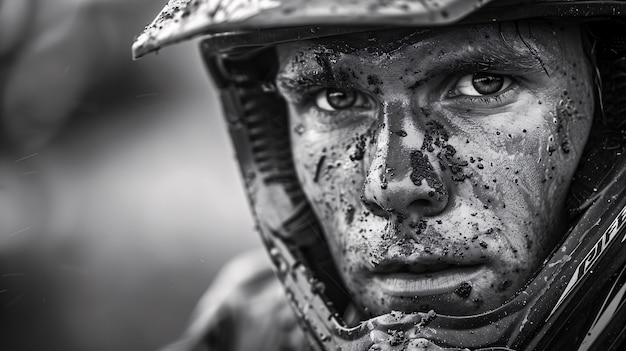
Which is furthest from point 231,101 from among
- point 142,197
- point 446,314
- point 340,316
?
point 142,197

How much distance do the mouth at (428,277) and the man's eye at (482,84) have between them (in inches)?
14.4

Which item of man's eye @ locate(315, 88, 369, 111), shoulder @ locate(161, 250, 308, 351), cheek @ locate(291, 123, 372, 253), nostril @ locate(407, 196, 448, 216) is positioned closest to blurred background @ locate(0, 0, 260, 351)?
shoulder @ locate(161, 250, 308, 351)

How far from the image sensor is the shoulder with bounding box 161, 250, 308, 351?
2.70 meters

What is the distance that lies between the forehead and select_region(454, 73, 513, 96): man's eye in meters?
0.06

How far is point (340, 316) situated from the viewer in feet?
7.04

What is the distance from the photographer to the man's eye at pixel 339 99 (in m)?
1.98

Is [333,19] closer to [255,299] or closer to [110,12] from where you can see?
[255,299]

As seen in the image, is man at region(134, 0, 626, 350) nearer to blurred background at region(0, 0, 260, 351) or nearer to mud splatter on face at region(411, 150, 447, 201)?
mud splatter on face at region(411, 150, 447, 201)

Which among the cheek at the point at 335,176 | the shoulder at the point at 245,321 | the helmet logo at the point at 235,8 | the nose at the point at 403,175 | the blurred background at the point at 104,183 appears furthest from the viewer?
the blurred background at the point at 104,183

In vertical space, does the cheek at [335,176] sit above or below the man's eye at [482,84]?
below

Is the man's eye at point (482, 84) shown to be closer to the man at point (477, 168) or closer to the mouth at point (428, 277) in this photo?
the man at point (477, 168)

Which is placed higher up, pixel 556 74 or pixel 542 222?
pixel 556 74

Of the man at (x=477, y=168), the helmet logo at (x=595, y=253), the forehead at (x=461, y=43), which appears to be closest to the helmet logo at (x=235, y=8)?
the man at (x=477, y=168)

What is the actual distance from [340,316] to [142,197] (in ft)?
14.8
